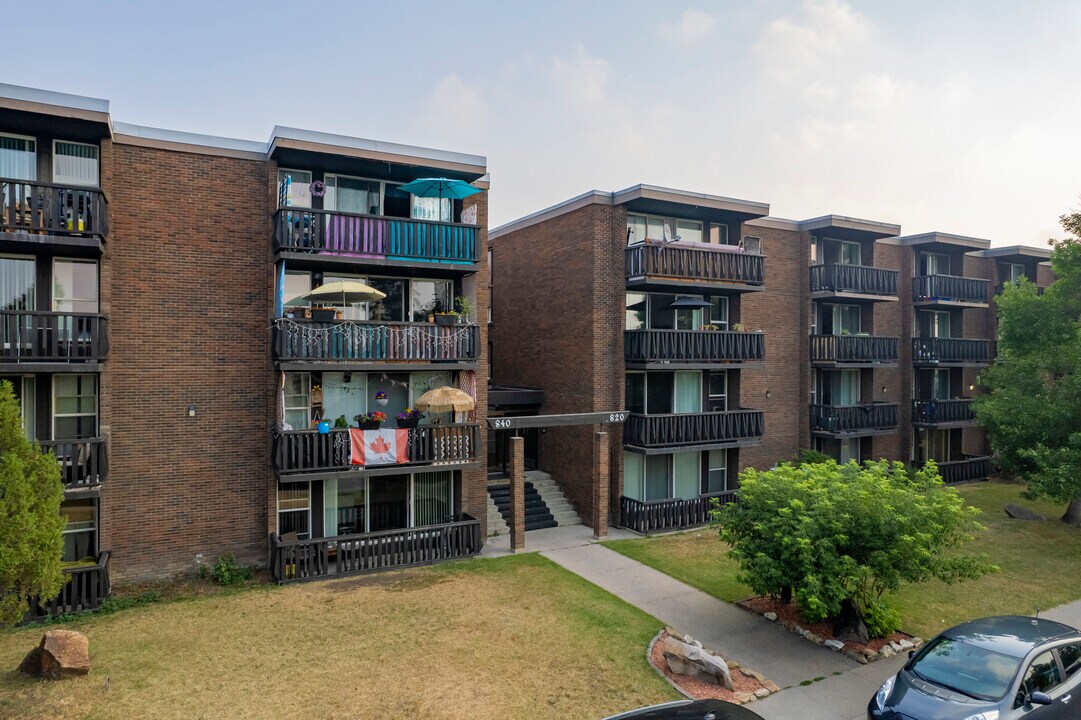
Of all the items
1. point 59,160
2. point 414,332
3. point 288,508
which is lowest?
point 288,508

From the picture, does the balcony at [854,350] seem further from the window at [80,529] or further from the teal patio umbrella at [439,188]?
the window at [80,529]

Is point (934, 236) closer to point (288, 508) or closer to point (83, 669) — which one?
point (288, 508)

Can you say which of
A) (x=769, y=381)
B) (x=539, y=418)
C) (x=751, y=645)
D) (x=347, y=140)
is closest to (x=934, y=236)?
(x=769, y=381)

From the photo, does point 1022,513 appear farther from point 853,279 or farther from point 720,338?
point 720,338

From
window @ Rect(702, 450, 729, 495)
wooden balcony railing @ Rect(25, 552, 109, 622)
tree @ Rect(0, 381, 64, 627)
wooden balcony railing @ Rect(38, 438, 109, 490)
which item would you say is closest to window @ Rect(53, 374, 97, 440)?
wooden balcony railing @ Rect(38, 438, 109, 490)

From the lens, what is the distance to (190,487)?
14977mm

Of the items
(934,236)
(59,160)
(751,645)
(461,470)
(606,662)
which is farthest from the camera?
(934,236)

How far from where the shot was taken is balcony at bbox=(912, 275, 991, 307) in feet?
86.6

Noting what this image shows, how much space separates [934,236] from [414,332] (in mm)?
22050

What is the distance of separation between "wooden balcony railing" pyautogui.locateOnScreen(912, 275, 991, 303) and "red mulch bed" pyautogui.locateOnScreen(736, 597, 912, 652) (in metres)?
18.4

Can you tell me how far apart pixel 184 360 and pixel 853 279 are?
857 inches

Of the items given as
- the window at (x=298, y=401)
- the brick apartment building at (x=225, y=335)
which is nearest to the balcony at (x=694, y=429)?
the brick apartment building at (x=225, y=335)

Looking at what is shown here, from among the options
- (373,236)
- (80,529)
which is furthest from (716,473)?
(80,529)

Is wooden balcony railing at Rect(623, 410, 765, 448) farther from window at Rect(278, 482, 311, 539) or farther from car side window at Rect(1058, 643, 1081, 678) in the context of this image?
car side window at Rect(1058, 643, 1081, 678)
